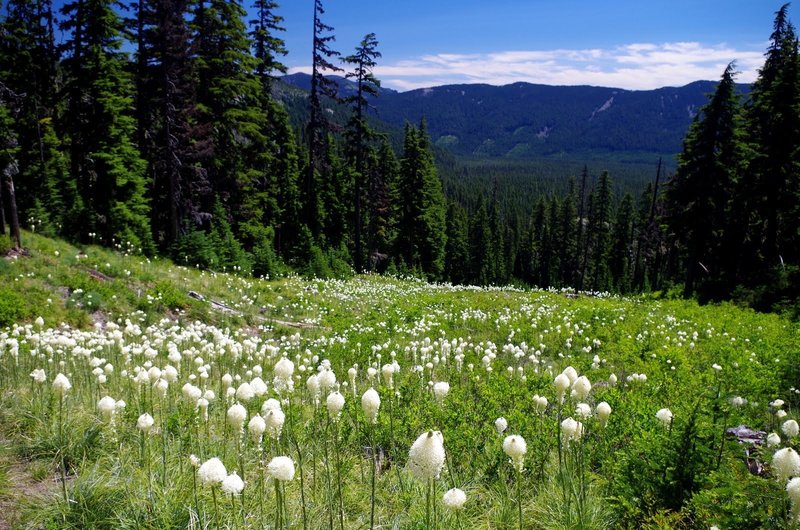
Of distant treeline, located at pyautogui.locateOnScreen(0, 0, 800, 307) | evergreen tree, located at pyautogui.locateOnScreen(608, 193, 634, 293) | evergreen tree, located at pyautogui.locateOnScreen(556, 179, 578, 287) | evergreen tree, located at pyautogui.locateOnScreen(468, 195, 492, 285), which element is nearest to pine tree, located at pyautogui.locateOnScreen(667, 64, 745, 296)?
distant treeline, located at pyautogui.locateOnScreen(0, 0, 800, 307)

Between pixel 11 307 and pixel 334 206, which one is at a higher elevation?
pixel 334 206

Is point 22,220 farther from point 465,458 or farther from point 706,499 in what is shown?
point 706,499

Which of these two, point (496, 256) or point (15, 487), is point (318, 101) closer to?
point (15, 487)

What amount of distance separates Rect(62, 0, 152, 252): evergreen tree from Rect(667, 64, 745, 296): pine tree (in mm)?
26730

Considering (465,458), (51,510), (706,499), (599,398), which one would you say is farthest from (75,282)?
(706,499)

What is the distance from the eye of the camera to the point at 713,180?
79.9 feet

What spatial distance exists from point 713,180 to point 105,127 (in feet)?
97.9

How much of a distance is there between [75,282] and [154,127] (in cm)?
1518

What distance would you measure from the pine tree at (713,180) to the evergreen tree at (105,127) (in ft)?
87.7

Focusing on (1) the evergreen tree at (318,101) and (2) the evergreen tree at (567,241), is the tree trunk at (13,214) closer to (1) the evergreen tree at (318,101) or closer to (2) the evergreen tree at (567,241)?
(1) the evergreen tree at (318,101)

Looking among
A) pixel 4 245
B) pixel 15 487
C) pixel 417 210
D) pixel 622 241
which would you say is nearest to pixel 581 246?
pixel 622 241

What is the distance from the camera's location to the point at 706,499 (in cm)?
304

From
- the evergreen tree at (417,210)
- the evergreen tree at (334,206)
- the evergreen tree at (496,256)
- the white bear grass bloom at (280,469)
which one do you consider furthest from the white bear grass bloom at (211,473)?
the evergreen tree at (496,256)

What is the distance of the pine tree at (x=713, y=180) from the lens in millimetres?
23812
